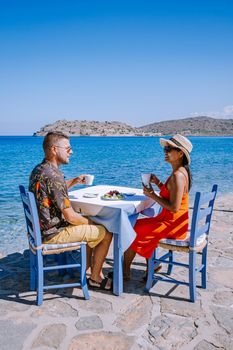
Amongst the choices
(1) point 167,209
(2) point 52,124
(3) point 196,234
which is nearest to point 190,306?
(3) point 196,234

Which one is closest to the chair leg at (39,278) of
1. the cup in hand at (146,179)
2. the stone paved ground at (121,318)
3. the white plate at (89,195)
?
the stone paved ground at (121,318)

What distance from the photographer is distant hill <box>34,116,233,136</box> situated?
130 metres

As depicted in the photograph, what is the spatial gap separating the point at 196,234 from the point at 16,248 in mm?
3527

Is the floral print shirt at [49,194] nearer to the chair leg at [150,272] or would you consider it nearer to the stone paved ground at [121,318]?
the stone paved ground at [121,318]

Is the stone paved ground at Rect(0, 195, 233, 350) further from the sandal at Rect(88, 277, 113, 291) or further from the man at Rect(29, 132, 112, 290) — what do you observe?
the man at Rect(29, 132, 112, 290)

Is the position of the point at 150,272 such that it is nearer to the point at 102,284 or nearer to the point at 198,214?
the point at 102,284

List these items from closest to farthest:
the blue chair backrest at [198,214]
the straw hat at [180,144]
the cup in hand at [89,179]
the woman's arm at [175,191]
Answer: the blue chair backrest at [198,214], the woman's arm at [175,191], the straw hat at [180,144], the cup in hand at [89,179]

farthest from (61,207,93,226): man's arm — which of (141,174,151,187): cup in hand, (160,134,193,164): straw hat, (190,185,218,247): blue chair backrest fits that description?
(160,134,193,164): straw hat

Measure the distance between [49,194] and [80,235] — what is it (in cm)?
58

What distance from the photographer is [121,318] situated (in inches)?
135

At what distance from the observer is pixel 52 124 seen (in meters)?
155

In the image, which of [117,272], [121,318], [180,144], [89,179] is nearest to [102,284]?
[117,272]

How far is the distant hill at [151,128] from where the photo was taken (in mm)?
130375

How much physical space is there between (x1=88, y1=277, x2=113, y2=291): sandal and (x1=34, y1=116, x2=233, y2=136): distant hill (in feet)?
379
